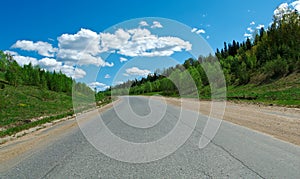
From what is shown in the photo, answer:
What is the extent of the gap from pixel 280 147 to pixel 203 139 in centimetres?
219

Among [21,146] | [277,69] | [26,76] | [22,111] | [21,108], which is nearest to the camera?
[21,146]

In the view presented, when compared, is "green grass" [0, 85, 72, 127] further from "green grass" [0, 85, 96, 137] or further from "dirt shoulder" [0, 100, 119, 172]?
"dirt shoulder" [0, 100, 119, 172]

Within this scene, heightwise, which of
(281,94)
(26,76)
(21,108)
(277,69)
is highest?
(26,76)

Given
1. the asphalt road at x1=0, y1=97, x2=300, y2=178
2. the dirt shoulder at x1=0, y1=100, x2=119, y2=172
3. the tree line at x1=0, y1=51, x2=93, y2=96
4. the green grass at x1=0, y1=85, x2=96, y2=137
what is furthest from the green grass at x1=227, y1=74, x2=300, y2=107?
the tree line at x1=0, y1=51, x2=93, y2=96

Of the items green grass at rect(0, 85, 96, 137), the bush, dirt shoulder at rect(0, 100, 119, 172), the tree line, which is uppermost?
the tree line

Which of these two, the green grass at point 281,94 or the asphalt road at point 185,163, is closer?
the asphalt road at point 185,163

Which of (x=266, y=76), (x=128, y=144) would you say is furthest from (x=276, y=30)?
(x=128, y=144)

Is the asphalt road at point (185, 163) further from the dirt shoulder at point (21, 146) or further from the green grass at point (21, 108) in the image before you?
the green grass at point (21, 108)

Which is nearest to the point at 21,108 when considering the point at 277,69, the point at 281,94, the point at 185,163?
the point at 185,163

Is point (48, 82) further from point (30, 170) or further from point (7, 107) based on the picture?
point (30, 170)

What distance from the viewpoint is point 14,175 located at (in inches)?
211

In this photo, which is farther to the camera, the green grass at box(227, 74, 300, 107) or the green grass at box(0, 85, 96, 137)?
the green grass at box(227, 74, 300, 107)

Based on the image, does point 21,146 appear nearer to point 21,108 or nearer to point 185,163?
point 185,163

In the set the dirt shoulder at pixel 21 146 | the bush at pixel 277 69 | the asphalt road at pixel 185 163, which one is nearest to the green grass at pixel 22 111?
the dirt shoulder at pixel 21 146
